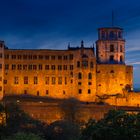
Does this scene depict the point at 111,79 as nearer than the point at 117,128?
No

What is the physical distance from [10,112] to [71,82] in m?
28.7

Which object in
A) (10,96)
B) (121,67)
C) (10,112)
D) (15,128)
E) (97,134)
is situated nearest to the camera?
(97,134)

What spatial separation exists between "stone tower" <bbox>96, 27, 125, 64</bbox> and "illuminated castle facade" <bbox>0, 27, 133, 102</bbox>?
23 cm

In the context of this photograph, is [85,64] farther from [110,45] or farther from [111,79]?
[110,45]

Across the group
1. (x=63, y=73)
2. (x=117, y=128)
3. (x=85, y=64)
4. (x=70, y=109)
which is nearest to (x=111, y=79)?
(x=85, y=64)

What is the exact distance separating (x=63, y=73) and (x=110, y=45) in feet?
38.5

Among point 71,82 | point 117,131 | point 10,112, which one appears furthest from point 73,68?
point 117,131

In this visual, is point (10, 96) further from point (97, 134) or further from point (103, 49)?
point (97, 134)

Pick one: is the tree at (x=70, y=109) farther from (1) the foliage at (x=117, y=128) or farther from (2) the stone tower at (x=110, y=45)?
(1) the foliage at (x=117, y=128)

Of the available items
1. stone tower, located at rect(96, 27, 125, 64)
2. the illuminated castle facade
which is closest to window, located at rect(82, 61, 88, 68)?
the illuminated castle facade

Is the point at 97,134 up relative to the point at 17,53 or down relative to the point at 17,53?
down

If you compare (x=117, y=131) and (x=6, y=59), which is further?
(x=6, y=59)

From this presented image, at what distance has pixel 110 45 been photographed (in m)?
121

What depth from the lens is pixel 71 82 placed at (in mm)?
116188
